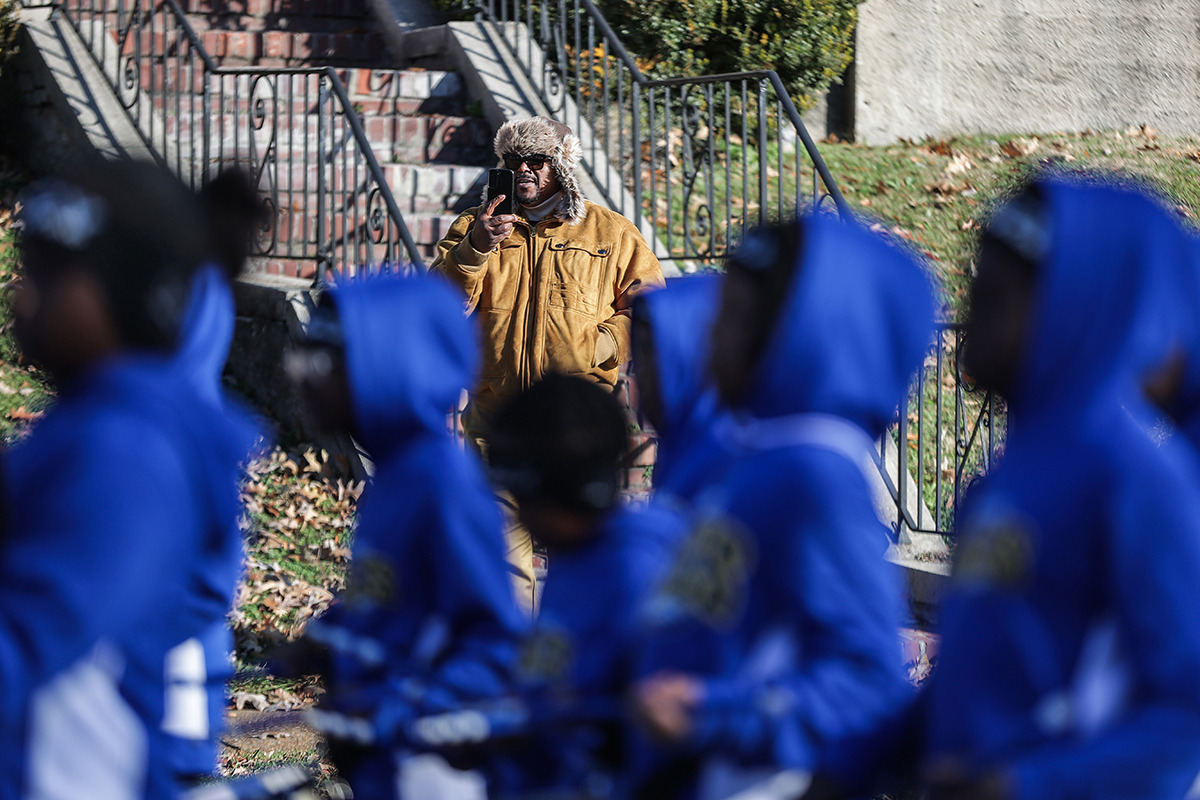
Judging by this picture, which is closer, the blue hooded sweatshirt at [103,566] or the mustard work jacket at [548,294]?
the blue hooded sweatshirt at [103,566]

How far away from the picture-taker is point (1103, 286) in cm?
183

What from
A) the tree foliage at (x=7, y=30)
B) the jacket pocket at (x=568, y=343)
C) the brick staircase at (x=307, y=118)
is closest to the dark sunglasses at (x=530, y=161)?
the jacket pocket at (x=568, y=343)

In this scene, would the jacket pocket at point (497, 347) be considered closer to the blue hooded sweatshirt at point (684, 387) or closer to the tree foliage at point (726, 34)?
the blue hooded sweatshirt at point (684, 387)

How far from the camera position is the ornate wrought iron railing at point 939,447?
22.1 feet

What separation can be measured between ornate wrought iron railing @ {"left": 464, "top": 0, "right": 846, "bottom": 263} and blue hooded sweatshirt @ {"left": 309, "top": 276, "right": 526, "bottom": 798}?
5.27 metres

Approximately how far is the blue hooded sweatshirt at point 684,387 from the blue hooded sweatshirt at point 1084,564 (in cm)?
81

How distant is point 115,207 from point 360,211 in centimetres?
689

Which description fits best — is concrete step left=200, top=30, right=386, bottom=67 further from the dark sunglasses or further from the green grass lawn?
the dark sunglasses

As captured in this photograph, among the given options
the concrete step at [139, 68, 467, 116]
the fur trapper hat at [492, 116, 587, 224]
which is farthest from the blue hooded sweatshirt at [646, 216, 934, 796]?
the concrete step at [139, 68, 467, 116]

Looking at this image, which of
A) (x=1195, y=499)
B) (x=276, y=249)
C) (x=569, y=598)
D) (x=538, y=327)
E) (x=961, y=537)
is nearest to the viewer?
(x=1195, y=499)

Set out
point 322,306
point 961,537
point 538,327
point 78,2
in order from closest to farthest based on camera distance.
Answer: point 961,537 < point 322,306 < point 538,327 < point 78,2

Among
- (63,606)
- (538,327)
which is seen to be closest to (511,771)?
(63,606)

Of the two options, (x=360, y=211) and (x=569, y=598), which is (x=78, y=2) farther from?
(x=569, y=598)

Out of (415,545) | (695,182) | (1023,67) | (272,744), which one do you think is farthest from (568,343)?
(1023,67)
